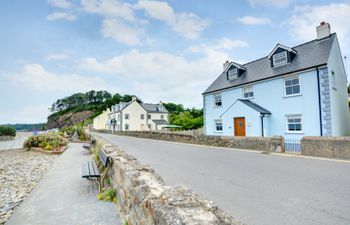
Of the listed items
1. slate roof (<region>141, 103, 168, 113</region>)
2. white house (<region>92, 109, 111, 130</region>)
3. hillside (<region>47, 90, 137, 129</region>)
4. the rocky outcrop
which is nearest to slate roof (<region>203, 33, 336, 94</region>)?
slate roof (<region>141, 103, 168, 113</region>)

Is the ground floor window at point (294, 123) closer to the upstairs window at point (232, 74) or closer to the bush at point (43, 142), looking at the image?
the upstairs window at point (232, 74)

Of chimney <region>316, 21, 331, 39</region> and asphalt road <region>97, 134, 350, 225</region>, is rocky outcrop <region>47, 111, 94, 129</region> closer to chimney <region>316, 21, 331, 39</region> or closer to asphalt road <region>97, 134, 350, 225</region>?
chimney <region>316, 21, 331, 39</region>

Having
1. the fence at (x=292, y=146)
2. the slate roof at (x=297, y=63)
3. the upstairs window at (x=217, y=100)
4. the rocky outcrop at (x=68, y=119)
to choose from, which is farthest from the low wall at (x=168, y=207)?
the rocky outcrop at (x=68, y=119)

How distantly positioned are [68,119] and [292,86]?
106966mm

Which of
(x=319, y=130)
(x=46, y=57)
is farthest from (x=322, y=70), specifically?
(x=46, y=57)

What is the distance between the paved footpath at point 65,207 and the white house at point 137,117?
41193 mm

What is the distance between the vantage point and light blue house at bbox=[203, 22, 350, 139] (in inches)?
493

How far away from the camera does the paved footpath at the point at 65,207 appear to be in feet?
11.9

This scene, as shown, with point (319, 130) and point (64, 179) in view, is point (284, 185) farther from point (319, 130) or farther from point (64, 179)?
point (319, 130)

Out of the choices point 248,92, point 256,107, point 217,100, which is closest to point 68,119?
point 217,100

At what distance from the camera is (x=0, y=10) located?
966cm

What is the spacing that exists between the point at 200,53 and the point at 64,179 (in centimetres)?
1715

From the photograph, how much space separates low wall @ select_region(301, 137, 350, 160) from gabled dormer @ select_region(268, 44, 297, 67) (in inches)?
364

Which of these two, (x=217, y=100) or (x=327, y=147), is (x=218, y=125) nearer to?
(x=217, y=100)
